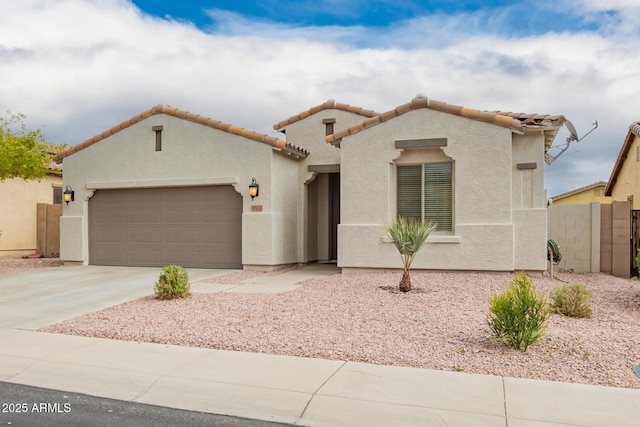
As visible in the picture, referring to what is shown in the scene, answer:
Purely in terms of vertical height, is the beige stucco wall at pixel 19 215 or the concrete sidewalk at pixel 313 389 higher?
the beige stucco wall at pixel 19 215

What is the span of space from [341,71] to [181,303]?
8.45 metres

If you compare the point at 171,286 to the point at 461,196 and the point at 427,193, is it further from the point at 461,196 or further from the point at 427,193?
the point at 461,196

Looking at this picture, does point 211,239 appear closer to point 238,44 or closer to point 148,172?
point 148,172

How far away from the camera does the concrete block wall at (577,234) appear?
46.4 ft

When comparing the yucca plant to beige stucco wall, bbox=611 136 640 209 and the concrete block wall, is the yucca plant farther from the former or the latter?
beige stucco wall, bbox=611 136 640 209

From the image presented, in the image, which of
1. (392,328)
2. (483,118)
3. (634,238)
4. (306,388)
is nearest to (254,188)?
(483,118)

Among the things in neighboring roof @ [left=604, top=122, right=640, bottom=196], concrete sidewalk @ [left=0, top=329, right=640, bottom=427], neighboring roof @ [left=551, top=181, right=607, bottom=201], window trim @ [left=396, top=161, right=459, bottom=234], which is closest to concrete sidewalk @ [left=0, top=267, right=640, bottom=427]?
concrete sidewalk @ [left=0, top=329, right=640, bottom=427]

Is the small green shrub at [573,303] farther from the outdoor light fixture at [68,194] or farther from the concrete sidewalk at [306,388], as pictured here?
the outdoor light fixture at [68,194]

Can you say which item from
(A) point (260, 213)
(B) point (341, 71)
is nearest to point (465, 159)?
(B) point (341, 71)

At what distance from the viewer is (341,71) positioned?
14.9 meters

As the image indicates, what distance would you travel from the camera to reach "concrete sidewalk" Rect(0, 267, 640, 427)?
454cm

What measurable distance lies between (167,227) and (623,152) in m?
19.6

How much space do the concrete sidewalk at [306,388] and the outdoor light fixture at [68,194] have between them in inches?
419

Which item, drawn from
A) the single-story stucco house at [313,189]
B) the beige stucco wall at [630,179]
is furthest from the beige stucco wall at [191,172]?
the beige stucco wall at [630,179]
